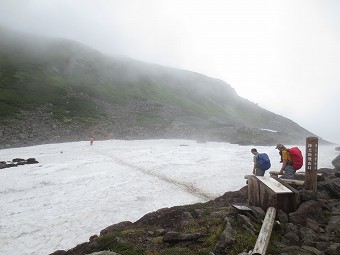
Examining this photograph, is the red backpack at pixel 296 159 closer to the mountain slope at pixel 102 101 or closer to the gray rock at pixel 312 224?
the gray rock at pixel 312 224

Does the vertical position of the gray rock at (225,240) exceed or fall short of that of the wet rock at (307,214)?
it falls short

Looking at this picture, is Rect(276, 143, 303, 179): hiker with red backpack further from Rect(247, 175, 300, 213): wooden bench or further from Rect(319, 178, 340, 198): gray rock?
Rect(247, 175, 300, 213): wooden bench

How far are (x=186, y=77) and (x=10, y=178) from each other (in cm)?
17370

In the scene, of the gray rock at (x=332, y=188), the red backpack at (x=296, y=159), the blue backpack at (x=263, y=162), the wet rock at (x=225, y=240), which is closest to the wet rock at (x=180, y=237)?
the wet rock at (x=225, y=240)

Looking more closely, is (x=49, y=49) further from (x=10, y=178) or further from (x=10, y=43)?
(x=10, y=178)

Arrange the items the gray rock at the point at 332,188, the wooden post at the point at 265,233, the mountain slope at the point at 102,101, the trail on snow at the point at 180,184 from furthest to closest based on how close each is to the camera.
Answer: the mountain slope at the point at 102,101 → the trail on snow at the point at 180,184 → the gray rock at the point at 332,188 → the wooden post at the point at 265,233

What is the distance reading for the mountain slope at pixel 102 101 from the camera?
3046 inches

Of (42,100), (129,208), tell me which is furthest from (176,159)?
(42,100)

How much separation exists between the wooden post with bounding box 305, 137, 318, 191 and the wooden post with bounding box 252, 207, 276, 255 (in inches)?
178

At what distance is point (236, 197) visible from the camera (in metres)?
17.7

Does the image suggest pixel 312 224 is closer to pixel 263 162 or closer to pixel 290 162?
pixel 290 162

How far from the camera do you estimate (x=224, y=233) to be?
32.6ft

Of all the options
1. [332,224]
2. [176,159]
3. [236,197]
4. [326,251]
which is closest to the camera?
[326,251]

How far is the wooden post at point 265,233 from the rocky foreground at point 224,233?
13.3 inches
